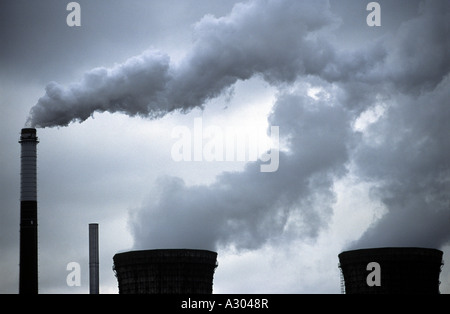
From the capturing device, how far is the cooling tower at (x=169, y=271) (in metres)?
82.2

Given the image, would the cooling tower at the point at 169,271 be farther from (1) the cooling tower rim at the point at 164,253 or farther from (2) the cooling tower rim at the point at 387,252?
(2) the cooling tower rim at the point at 387,252

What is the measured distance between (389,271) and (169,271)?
70.6 feet

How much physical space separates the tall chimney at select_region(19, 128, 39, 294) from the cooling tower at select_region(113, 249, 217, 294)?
1460 centimetres

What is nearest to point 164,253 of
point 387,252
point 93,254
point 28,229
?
point 93,254

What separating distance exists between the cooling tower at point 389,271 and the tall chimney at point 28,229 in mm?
31837

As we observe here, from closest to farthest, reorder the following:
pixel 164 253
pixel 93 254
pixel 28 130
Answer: pixel 28 130
pixel 93 254
pixel 164 253

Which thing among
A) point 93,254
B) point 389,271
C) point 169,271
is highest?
point 93,254

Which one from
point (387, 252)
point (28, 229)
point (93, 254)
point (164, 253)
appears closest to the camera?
point (28, 229)

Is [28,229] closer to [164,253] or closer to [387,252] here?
[164,253]

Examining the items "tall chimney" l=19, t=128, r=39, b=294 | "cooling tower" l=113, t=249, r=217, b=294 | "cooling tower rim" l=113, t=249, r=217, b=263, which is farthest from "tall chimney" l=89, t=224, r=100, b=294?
"tall chimney" l=19, t=128, r=39, b=294

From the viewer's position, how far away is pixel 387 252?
87.3 m

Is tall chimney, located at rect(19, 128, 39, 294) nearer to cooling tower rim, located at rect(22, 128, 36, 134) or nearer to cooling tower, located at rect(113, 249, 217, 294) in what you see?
cooling tower rim, located at rect(22, 128, 36, 134)
